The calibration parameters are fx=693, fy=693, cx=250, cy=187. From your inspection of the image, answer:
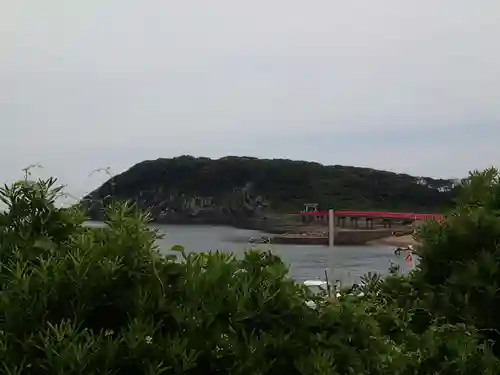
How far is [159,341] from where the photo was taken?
2340 millimetres

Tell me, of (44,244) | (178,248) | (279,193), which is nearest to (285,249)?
(178,248)

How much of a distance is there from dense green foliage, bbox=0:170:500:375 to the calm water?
154 millimetres

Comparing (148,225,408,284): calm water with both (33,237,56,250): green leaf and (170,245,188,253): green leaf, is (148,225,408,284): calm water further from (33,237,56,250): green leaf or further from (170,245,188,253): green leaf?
(33,237,56,250): green leaf

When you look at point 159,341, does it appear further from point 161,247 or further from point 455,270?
point 455,270

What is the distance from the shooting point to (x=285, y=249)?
4527 mm

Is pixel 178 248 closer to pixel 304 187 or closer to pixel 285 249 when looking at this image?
pixel 285 249

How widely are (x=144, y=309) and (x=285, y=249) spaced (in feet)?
7.25

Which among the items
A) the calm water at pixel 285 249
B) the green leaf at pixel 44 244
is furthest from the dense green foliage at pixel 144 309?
the calm water at pixel 285 249

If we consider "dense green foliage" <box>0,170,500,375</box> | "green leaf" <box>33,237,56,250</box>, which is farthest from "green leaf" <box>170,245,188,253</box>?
"green leaf" <box>33,237,56,250</box>

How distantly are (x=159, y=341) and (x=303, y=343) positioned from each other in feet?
1.84

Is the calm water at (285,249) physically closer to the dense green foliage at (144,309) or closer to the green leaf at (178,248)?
the green leaf at (178,248)

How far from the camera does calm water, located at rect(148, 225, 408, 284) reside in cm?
288

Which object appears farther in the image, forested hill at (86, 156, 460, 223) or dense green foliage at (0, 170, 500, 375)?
forested hill at (86, 156, 460, 223)

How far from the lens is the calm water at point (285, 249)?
2883 mm
